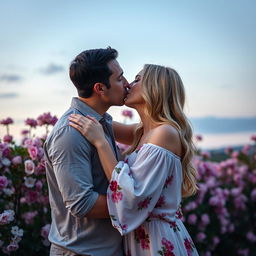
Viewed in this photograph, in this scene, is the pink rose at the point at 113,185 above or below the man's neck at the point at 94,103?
below

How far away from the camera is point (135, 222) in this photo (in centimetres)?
266

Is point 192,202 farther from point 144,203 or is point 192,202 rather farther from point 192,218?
point 144,203

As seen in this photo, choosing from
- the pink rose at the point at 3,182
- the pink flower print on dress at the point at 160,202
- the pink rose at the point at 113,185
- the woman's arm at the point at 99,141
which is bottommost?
the pink rose at the point at 3,182

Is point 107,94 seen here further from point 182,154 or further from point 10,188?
point 10,188

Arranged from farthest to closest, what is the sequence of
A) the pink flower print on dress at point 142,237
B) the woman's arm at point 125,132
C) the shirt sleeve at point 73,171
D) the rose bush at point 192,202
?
the rose bush at point 192,202, the woman's arm at point 125,132, the pink flower print on dress at point 142,237, the shirt sleeve at point 73,171

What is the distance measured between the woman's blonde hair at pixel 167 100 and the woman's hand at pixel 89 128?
426 millimetres

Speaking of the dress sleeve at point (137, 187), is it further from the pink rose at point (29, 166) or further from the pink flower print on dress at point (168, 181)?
the pink rose at point (29, 166)

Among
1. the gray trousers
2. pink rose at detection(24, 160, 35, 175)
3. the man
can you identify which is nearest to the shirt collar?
the man

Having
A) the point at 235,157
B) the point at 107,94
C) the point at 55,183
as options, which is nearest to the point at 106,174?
the point at 55,183

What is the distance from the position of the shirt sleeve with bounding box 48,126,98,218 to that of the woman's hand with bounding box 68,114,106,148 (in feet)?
0.11

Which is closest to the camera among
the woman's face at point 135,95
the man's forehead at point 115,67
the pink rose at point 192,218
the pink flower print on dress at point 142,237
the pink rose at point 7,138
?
the pink flower print on dress at point 142,237

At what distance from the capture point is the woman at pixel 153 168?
2.62m

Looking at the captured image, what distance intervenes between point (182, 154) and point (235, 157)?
5.30m

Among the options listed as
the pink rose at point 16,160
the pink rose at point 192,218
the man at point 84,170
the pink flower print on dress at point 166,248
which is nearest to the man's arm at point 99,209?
the man at point 84,170
